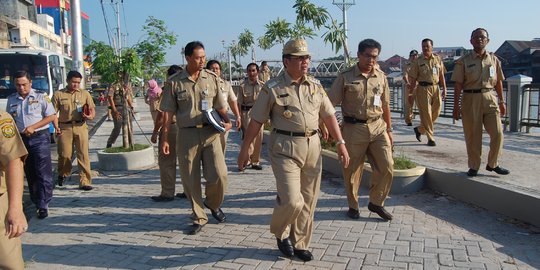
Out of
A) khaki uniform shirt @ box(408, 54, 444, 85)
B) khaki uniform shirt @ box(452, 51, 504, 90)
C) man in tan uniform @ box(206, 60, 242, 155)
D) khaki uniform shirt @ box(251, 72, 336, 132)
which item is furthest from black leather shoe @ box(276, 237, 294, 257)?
khaki uniform shirt @ box(408, 54, 444, 85)

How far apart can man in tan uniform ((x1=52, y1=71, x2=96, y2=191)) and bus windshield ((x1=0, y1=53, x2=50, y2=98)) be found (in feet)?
23.4

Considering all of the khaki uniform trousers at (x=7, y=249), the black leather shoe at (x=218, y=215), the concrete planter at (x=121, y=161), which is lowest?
the black leather shoe at (x=218, y=215)

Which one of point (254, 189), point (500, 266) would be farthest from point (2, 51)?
point (500, 266)

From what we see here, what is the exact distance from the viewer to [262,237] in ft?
14.7

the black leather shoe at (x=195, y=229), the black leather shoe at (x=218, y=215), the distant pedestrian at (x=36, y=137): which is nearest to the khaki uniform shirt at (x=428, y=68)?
the black leather shoe at (x=218, y=215)

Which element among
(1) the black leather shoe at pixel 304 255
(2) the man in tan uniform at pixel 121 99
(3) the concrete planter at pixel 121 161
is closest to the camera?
(1) the black leather shoe at pixel 304 255

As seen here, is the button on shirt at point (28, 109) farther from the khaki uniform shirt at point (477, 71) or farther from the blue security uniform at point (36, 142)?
the khaki uniform shirt at point (477, 71)

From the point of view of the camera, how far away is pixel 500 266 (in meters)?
3.66

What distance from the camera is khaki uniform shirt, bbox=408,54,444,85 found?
27.5 feet

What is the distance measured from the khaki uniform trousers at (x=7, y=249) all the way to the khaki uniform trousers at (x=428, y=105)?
709 cm

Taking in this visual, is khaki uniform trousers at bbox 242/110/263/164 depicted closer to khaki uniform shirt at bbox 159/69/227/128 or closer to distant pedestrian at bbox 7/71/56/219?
khaki uniform shirt at bbox 159/69/227/128

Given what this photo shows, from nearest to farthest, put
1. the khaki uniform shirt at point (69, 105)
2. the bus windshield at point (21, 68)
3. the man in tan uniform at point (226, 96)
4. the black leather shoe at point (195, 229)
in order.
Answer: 1. the black leather shoe at point (195, 229)
2. the man in tan uniform at point (226, 96)
3. the khaki uniform shirt at point (69, 105)
4. the bus windshield at point (21, 68)

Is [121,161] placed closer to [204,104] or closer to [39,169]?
[39,169]

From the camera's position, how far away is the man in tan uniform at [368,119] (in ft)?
15.4
